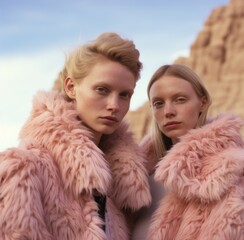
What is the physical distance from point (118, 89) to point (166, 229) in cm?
76

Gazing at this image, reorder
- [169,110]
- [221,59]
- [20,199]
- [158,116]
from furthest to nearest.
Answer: [221,59] < [158,116] < [169,110] < [20,199]

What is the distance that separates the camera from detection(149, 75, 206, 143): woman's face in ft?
9.21

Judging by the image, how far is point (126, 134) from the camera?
271 cm

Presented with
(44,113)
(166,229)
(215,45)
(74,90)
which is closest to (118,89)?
(74,90)

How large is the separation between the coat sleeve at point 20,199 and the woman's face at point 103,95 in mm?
438

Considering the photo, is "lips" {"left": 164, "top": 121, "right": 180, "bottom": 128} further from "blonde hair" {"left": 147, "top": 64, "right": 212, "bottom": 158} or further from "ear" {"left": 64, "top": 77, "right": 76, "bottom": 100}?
"ear" {"left": 64, "top": 77, "right": 76, "bottom": 100}

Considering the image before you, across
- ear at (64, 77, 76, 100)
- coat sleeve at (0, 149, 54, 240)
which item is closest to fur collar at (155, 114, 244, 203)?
ear at (64, 77, 76, 100)

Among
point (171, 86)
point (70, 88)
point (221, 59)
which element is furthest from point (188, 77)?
point (221, 59)

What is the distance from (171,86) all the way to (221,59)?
4598 centimetres

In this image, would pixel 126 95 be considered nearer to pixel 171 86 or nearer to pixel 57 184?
pixel 171 86

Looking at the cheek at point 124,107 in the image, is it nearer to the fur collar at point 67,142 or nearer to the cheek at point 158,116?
the fur collar at point 67,142

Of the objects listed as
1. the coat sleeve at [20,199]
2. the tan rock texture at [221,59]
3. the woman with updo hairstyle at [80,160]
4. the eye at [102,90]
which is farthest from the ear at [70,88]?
the tan rock texture at [221,59]

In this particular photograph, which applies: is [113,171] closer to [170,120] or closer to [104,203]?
[104,203]

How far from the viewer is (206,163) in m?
2.55
